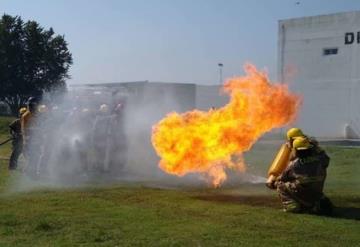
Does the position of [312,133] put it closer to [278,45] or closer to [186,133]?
[278,45]

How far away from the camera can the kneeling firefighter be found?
10.7 meters

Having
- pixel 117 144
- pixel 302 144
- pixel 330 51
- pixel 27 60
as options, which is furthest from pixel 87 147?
pixel 27 60

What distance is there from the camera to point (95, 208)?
35.6 ft

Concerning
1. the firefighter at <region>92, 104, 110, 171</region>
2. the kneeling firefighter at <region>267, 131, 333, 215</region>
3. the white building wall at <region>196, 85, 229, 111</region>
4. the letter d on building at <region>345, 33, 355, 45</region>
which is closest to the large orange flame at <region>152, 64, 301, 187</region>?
the kneeling firefighter at <region>267, 131, 333, 215</region>

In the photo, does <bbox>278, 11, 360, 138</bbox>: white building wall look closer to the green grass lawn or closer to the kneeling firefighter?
the green grass lawn

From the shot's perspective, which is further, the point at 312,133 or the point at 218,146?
the point at 312,133

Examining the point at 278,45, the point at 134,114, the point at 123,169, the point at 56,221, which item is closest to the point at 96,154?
the point at 123,169

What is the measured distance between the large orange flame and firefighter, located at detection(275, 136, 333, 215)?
2.39 m

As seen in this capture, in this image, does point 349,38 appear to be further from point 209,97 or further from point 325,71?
point 209,97

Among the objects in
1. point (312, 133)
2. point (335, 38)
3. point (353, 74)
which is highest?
point (335, 38)

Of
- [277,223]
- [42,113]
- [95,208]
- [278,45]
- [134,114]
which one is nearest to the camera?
[277,223]

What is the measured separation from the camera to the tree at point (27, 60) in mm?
64312

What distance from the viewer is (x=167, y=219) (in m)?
9.78

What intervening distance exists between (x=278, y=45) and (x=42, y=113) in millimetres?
29230
